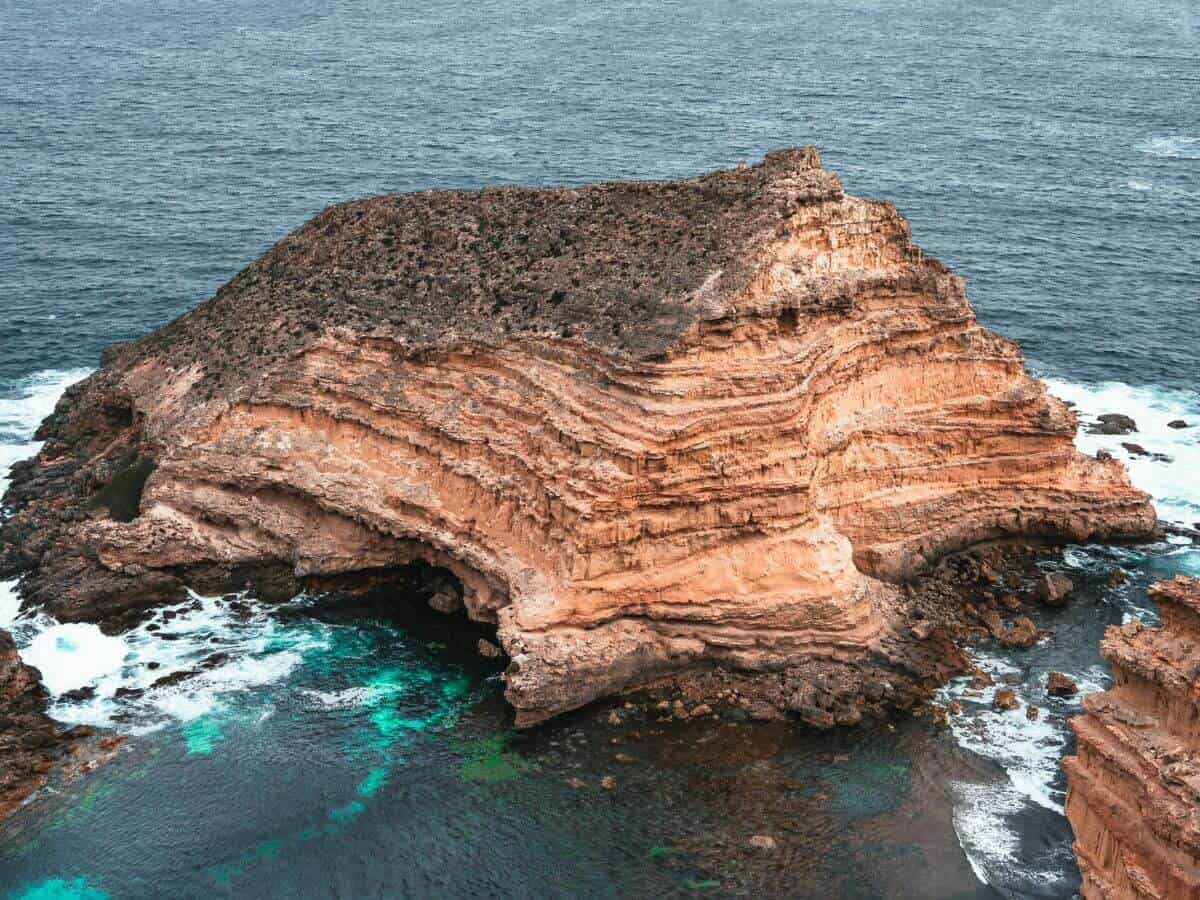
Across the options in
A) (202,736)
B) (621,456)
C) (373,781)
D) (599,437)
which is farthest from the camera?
(599,437)

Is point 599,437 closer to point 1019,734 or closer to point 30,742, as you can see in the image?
point 1019,734

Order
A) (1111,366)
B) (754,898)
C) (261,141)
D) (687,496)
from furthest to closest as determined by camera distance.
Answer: (261,141) < (1111,366) < (687,496) < (754,898)

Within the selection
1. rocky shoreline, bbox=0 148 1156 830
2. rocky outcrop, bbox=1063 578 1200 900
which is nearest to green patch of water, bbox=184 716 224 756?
rocky shoreline, bbox=0 148 1156 830

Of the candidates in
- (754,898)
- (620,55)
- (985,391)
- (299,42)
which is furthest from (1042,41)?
(754,898)

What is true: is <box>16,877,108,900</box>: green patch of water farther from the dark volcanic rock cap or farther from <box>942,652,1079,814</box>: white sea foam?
<box>942,652,1079,814</box>: white sea foam

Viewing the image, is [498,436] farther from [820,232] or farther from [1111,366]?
[1111,366]

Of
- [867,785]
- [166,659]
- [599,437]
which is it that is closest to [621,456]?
[599,437]

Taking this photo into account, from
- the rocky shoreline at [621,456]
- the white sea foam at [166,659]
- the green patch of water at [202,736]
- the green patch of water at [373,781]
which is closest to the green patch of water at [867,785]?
the rocky shoreline at [621,456]
